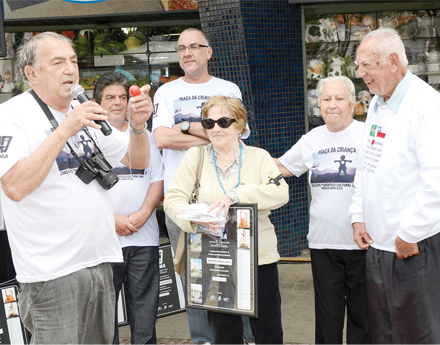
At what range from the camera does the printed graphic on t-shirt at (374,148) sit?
2.70 meters

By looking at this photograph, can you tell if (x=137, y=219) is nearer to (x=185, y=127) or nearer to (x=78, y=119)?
(x=185, y=127)

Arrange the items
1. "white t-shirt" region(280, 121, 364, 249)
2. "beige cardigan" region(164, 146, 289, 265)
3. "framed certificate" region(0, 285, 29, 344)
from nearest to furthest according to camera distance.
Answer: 1. "beige cardigan" region(164, 146, 289, 265)
2. "white t-shirt" region(280, 121, 364, 249)
3. "framed certificate" region(0, 285, 29, 344)

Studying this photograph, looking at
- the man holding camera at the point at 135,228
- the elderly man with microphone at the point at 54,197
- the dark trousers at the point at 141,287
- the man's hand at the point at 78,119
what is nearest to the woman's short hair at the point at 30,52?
the elderly man with microphone at the point at 54,197

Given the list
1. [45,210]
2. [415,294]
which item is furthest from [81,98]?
[415,294]

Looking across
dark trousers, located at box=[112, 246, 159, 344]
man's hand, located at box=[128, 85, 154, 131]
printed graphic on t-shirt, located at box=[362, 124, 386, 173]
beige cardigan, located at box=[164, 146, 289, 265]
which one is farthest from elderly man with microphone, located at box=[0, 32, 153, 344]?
printed graphic on t-shirt, located at box=[362, 124, 386, 173]

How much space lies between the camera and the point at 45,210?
2.28 m

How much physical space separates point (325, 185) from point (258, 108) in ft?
7.52

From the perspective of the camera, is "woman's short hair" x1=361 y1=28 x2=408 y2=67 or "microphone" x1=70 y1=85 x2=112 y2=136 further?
"woman's short hair" x1=361 y1=28 x2=408 y2=67

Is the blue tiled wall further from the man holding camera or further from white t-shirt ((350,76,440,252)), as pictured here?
white t-shirt ((350,76,440,252))

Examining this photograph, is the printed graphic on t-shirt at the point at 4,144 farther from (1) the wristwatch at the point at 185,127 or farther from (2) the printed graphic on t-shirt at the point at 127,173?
(1) the wristwatch at the point at 185,127

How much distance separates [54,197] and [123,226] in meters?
1.09

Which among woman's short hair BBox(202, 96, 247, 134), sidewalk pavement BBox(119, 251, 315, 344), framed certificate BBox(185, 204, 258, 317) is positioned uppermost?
woman's short hair BBox(202, 96, 247, 134)

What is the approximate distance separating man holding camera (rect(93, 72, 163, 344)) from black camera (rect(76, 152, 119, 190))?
A: 96 cm

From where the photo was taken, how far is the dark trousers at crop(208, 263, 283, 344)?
290 cm
